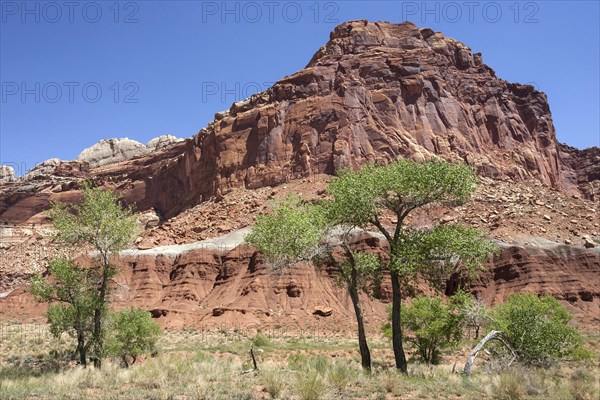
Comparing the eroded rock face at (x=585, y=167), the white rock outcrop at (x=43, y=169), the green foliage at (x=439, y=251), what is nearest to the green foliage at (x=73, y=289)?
the green foliage at (x=439, y=251)

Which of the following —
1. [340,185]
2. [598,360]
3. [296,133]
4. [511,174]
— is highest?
[296,133]

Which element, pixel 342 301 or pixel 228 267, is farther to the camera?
pixel 228 267

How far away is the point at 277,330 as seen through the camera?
49.7 m

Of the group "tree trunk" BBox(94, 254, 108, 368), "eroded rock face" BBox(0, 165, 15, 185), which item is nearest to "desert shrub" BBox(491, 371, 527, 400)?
"tree trunk" BBox(94, 254, 108, 368)

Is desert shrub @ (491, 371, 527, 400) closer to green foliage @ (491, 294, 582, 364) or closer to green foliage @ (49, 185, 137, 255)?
green foliage @ (491, 294, 582, 364)

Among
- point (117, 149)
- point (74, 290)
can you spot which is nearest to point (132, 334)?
point (74, 290)

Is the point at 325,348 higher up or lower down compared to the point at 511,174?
lower down

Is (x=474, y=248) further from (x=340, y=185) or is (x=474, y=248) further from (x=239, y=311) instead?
(x=239, y=311)

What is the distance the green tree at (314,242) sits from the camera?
19.2 meters

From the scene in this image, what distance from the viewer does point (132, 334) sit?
1157 inches

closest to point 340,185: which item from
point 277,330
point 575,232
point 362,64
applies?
point 277,330

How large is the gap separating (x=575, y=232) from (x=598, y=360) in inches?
1658

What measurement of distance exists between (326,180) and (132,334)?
5221 centimetres

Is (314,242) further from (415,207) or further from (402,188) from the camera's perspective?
(415,207)
